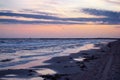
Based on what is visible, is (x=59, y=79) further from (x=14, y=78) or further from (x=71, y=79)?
(x=14, y=78)

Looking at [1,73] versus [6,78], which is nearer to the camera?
[6,78]

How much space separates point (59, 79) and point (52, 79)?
412 millimetres

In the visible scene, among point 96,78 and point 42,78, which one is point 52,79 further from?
point 96,78

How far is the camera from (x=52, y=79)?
53.7ft

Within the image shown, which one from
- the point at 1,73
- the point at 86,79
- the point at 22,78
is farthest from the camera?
the point at 1,73

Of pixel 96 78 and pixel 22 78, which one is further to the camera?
pixel 22 78

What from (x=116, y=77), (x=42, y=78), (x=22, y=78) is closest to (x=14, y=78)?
(x=22, y=78)

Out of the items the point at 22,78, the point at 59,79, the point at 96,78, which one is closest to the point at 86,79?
the point at 96,78

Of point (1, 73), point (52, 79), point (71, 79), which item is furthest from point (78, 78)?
point (1, 73)

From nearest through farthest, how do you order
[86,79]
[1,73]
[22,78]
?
1. [86,79]
2. [22,78]
3. [1,73]

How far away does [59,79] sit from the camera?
645 inches

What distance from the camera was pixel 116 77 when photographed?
16.1 meters

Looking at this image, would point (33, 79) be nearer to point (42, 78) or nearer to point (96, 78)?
point (42, 78)

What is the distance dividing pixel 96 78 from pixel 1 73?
6904 millimetres
